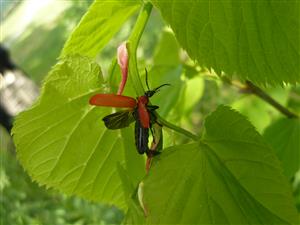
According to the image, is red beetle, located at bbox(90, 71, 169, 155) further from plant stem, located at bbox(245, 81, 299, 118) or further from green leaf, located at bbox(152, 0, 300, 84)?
plant stem, located at bbox(245, 81, 299, 118)

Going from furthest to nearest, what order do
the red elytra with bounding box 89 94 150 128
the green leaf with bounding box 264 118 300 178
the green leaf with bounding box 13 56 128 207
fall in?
the green leaf with bounding box 264 118 300 178
the green leaf with bounding box 13 56 128 207
the red elytra with bounding box 89 94 150 128

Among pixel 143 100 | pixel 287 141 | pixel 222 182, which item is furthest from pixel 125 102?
pixel 287 141

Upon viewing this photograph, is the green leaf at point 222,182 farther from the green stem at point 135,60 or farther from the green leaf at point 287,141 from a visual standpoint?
the green leaf at point 287,141

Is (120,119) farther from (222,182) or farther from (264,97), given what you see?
(264,97)

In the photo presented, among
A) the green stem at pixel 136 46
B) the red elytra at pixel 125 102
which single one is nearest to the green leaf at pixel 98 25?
the green stem at pixel 136 46

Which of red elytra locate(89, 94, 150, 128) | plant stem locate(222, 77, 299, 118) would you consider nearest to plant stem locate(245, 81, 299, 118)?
plant stem locate(222, 77, 299, 118)
